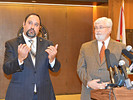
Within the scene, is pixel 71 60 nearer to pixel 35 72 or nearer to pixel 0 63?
pixel 0 63

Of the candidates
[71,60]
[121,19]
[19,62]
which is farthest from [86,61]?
[71,60]

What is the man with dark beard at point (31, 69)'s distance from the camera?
8.61 feet

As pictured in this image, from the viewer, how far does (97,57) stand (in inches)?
129

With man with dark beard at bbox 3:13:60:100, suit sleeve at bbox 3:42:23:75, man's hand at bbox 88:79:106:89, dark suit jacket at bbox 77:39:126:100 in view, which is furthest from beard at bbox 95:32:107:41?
suit sleeve at bbox 3:42:23:75

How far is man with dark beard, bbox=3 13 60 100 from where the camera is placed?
2625mm

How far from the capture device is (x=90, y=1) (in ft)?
22.4

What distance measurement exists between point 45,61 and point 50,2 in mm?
4709

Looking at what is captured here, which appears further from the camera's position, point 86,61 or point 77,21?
point 77,21

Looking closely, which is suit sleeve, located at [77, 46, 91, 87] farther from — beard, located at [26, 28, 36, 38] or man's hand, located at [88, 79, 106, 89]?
beard, located at [26, 28, 36, 38]

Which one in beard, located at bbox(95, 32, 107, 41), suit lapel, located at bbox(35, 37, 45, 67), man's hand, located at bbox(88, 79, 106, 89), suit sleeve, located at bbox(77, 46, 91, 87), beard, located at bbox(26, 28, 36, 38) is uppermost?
beard, located at bbox(26, 28, 36, 38)

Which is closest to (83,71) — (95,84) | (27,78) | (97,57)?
(97,57)

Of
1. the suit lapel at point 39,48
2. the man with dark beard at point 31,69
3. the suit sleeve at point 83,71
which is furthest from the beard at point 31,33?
the suit sleeve at point 83,71

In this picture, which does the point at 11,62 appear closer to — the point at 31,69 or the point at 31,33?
the point at 31,69

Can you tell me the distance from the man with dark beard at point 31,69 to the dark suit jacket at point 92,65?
0.61 meters
